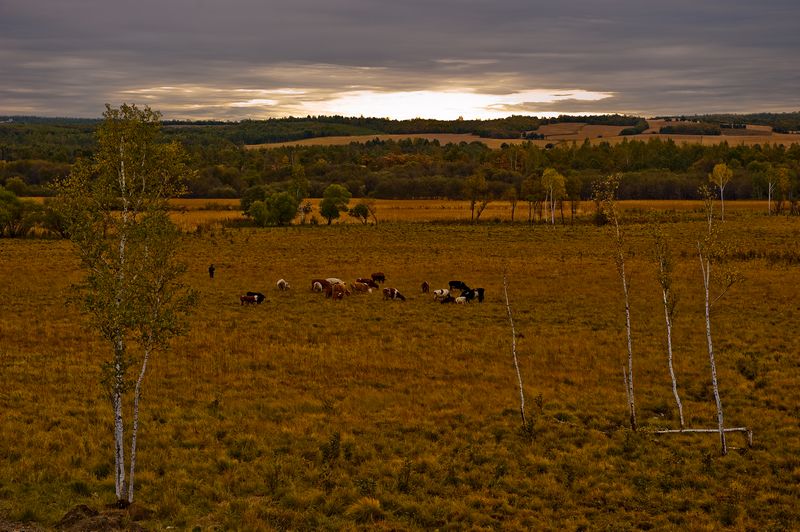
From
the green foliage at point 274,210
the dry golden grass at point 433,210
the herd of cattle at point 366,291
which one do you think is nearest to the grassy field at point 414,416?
the herd of cattle at point 366,291

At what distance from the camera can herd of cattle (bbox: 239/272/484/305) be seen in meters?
37.3

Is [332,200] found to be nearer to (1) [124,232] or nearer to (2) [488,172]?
(2) [488,172]

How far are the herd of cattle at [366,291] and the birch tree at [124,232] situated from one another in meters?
24.1

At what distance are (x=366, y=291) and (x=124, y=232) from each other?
93.3ft

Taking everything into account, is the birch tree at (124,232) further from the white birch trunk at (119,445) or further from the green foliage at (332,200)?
the green foliage at (332,200)

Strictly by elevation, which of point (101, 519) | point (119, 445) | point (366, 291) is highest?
point (119, 445)

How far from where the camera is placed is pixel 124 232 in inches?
508

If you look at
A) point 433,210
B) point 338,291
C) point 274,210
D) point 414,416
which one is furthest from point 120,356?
point 433,210

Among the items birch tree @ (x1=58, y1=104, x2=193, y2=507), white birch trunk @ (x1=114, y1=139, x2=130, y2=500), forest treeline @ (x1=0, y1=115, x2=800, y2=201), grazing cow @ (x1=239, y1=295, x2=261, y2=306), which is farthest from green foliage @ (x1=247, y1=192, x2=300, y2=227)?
white birch trunk @ (x1=114, y1=139, x2=130, y2=500)

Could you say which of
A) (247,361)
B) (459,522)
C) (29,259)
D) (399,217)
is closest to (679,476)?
(459,522)

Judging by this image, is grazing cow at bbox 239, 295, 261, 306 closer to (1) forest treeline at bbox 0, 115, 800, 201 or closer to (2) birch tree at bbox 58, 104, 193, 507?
(2) birch tree at bbox 58, 104, 193, 507

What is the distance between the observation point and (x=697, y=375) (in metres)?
23.4

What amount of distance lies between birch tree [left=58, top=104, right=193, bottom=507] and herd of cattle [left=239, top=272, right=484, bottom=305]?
24063 mm

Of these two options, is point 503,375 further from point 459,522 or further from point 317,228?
point 317,228
